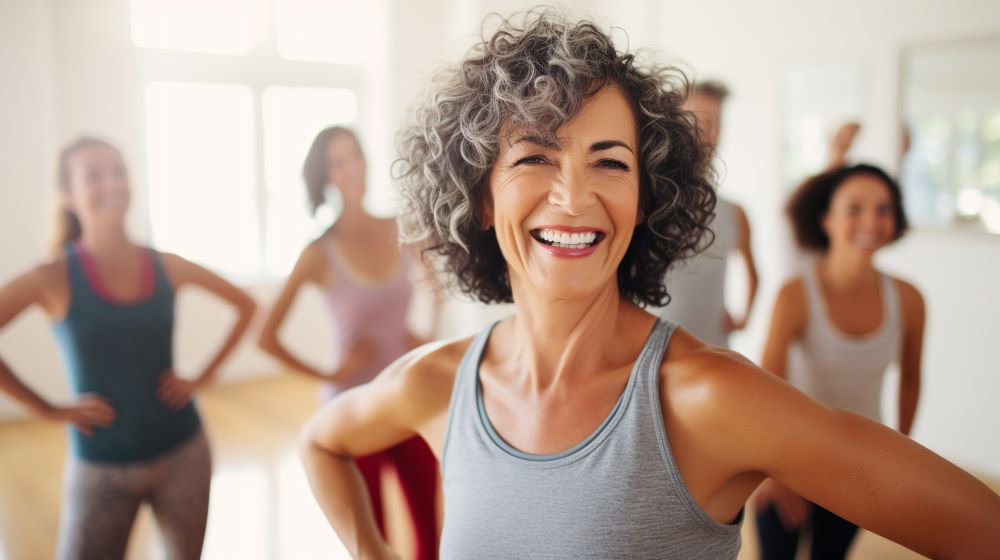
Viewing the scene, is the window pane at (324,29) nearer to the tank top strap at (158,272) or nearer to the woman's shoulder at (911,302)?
the tank top strap at (158,272)

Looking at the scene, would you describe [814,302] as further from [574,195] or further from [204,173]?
[204,173]

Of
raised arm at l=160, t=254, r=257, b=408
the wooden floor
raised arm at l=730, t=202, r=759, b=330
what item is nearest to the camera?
A: raised arm at l=160, t=254, r=257, b=408

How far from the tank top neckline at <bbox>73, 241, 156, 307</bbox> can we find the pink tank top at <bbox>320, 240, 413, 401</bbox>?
61cm

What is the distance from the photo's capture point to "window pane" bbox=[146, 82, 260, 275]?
5.79 metres

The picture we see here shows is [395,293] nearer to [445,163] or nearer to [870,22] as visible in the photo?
[445,163]

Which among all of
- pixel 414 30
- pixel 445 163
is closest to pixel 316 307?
pixel 414 30

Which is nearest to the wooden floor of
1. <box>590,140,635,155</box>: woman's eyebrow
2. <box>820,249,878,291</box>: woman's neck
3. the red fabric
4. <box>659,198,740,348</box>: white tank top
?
the red fabric

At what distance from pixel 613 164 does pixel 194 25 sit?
5467mm

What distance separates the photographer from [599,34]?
43.3 inches

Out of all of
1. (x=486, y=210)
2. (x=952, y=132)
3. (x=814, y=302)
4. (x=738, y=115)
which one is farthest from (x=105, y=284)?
(x=738, y=115)

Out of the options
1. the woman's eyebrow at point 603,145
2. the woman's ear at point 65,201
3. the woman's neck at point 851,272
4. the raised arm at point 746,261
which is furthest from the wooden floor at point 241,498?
the woman's eyebrow at point 603,145

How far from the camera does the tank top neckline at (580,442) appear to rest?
3.41 feet

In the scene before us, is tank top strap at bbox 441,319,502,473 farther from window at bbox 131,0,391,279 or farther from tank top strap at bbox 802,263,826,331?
window at bbox 131,0,391,279

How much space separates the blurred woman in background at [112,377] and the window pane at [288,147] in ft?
13.2
